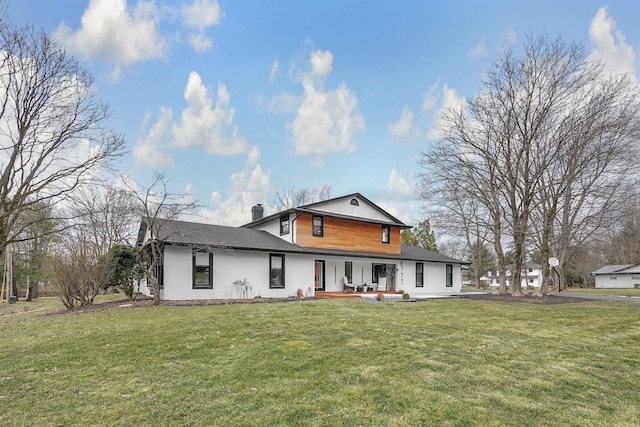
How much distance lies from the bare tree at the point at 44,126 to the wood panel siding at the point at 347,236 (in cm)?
997

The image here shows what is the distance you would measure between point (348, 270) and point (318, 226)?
3.91 metres

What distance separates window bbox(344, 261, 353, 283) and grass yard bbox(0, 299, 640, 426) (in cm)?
1314

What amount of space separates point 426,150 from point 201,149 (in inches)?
493

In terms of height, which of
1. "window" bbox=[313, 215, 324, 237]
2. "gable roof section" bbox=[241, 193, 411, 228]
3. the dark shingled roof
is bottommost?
the dark shingled roof

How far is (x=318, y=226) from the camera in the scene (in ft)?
66.4

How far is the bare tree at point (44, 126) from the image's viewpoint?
29.8 feet

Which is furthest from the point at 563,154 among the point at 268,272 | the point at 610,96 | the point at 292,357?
the point at 292,357

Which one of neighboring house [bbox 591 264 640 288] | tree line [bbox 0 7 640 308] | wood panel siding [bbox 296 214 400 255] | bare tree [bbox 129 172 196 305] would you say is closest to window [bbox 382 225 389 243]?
wood panel siding [bbox 296 214 400 255]

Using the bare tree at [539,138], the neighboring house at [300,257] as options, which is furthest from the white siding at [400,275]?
the bare tree at [539,138]

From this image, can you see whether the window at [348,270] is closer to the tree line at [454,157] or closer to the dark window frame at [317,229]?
the dark window frame at [317,229]

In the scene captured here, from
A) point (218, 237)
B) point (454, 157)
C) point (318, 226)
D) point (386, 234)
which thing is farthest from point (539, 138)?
point (218, 237)

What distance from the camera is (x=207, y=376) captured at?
499 centimetres

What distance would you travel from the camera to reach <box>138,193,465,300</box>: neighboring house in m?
15.4

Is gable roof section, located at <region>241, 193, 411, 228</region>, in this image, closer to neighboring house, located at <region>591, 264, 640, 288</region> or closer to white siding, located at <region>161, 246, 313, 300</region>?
white siding, located at <region>161, 246, 313, 300</region>
